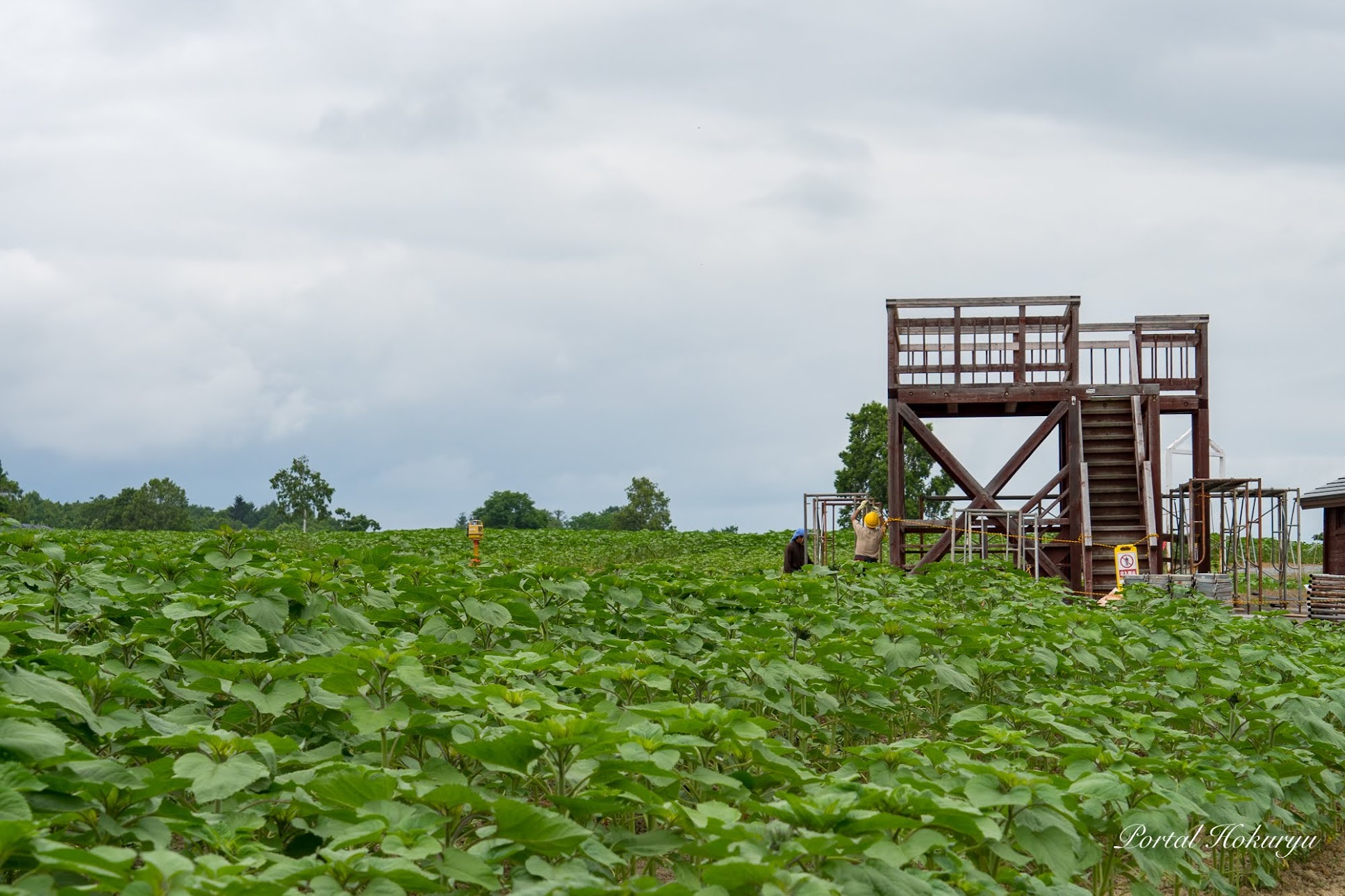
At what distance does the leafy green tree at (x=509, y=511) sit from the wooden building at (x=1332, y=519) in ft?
172

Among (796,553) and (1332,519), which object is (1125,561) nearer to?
(796,553)

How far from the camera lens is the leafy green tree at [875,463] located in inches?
1939

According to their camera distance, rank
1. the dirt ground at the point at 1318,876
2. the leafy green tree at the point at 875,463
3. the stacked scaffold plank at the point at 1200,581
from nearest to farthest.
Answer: the dirt ground at the point at 1318,876 → the stacked scaffold plank at the point at 1200,581 → the leafy green tree at the point at 875,463

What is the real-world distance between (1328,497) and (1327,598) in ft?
16.2

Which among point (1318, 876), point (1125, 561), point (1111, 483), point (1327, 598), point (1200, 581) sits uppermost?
point (1111, 483)

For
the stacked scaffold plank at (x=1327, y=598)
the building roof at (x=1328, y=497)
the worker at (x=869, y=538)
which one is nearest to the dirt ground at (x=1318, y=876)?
the worker at (x=869, y=538)

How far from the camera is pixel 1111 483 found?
21266 millimetres

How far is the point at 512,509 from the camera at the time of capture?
247 feet

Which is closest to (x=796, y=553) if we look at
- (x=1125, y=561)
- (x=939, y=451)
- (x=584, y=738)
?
(x=939, y=451)

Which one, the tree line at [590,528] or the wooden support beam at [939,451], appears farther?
the tree line at [590,528]

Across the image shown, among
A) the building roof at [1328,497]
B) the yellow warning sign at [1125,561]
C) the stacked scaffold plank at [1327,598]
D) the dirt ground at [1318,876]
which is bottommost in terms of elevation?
the dirt ground at [1318,876]

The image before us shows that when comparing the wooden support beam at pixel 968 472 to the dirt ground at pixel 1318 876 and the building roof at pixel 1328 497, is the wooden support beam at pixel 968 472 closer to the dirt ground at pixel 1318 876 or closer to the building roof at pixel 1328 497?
the building roof at pixel 1328 497

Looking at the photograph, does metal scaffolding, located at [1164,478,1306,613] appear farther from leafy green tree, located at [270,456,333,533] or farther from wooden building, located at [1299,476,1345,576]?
leafy green tree, located at [270,456,333,533]

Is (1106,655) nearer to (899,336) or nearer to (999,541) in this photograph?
(899,336)
